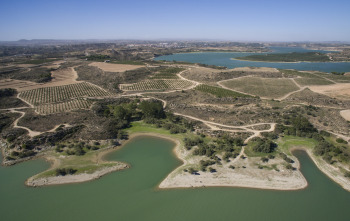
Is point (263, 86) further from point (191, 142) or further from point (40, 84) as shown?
point (40, 84)

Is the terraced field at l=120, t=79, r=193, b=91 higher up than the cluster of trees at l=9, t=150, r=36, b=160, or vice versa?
the terraced field at l=120, t=79, r=193, b=91

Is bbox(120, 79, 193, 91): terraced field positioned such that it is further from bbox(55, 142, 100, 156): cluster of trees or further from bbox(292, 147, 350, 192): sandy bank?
bbox(292, 147, 350, 192): sandy bank

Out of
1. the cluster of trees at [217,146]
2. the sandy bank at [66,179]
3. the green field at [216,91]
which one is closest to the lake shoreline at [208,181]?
the sandy bank at [66,179]

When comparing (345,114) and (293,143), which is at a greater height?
(345,114)

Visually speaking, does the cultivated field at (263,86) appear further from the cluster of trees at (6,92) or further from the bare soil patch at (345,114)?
the cluster of trees at (6,92)

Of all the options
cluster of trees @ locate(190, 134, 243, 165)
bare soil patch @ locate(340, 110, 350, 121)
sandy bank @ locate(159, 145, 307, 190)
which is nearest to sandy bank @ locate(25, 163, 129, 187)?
sandy bank @ locate(159, 145, 307, 190)

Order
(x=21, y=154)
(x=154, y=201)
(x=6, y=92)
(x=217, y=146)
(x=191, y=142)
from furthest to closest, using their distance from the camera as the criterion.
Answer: (x=6, y=92) → (x=191, y=142) → (x=217, y=146) → (x=21, y=154) → (x=154, y=201)

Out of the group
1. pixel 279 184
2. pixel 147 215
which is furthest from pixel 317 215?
pixel 147 215

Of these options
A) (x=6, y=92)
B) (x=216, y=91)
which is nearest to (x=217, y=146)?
(x=216, y=91)
